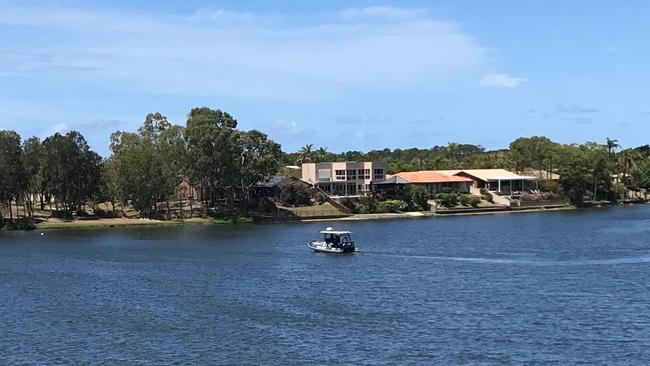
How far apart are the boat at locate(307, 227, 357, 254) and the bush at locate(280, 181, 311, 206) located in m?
55.4

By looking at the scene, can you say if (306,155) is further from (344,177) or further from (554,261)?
(554,261)

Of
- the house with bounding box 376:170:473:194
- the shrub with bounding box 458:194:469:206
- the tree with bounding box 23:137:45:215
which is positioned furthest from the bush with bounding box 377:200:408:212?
the tree with bounding box 23:137:45:215

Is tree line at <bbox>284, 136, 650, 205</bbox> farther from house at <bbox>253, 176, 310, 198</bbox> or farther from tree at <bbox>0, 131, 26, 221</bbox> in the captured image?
tree at <bbox>0, 131, 26, 221</bbox>

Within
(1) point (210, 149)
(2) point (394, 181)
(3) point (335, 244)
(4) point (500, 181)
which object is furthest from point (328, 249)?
(4) point (500, 181)

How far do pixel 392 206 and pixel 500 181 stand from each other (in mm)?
31192

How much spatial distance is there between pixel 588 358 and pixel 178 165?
9487 cm

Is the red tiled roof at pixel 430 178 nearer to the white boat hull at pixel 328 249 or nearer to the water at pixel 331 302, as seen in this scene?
the water at pixel 331 302

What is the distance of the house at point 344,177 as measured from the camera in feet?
488

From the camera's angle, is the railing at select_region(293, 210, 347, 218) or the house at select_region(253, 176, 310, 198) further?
the house at select_region(253, 176, 310, 198)

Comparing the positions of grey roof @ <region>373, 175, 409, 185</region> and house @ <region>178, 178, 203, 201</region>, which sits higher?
grey roof @ <region>373, 175, 409, 185</region>

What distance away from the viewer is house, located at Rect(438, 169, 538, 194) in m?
164

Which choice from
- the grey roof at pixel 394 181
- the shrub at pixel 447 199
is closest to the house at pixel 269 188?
the grey roof at pixel 394 181

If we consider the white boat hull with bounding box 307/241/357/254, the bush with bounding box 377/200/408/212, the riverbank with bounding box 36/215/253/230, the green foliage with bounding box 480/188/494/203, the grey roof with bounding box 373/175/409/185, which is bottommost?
the white boat hull with bounding box 307/241/357/254

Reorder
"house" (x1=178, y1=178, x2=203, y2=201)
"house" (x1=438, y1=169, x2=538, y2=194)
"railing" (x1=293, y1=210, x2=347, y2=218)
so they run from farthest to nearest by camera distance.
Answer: "house" (x1=438, y1=169, x2=538, y2=194), "house" (x1=178, y1=178, x2=203, y2=201), "railing" (x1=293, y1=210, x2=347, y2=218)
